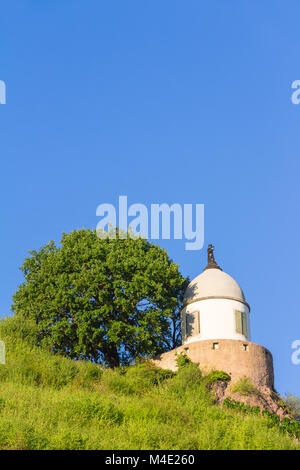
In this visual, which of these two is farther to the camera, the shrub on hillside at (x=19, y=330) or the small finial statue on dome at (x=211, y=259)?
the small finial statue on dome at (x=211, y=259)

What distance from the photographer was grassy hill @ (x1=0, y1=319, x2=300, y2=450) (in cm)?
2062

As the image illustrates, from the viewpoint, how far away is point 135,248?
38938 mm

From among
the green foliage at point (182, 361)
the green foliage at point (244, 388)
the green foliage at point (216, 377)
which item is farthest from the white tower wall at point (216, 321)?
the green foliage at point (244, 388)

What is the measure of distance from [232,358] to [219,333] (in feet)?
7.49

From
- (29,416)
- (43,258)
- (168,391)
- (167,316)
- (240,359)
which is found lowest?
(29,416)

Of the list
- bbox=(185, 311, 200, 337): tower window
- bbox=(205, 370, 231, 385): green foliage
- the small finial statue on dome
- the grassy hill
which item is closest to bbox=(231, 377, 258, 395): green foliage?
bbox=(205, 370, 231, 385): green foliage

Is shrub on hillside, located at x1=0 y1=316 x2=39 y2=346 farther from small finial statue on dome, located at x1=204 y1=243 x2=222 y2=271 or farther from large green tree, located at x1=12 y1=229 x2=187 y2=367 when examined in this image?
small finial statue on dome, located at x1=204 y1=243 x2=222 y2=271

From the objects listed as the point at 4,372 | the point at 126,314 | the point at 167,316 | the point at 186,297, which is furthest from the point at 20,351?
the point at 186,297

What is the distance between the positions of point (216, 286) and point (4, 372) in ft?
48.6

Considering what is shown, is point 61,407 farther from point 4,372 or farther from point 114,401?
point 4,372

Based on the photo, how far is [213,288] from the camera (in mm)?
37188

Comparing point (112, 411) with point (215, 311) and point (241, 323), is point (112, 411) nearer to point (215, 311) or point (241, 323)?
point (215, 311)

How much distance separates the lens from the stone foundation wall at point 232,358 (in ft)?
109

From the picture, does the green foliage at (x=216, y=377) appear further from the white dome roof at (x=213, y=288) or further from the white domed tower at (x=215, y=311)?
the white dome roof at (x=213, y=288)
